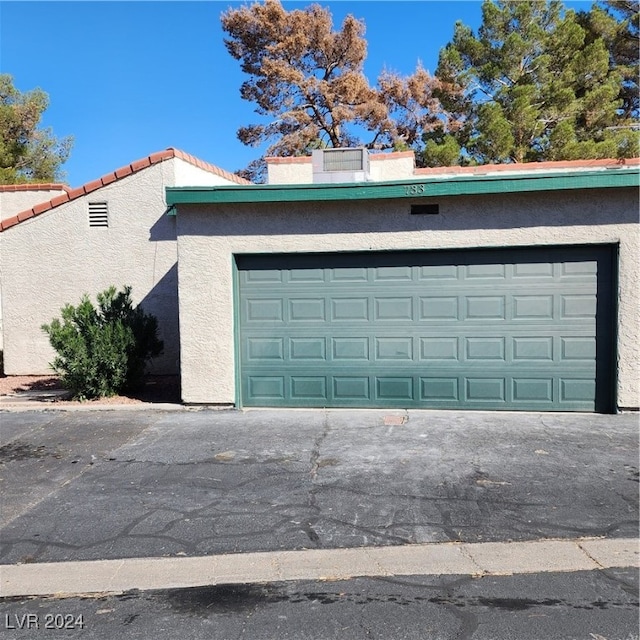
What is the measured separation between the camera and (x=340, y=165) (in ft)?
38.2

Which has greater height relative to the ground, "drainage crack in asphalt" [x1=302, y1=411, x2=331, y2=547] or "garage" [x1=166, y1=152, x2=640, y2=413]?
"garage" [x1=166, y1=152, x2=640, y2=413]

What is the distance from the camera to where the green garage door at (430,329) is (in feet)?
27.3

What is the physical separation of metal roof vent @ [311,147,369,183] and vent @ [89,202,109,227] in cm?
430

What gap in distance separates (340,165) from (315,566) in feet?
29.1

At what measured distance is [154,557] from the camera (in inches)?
168

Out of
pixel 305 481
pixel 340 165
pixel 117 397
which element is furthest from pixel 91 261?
pixel 305 481

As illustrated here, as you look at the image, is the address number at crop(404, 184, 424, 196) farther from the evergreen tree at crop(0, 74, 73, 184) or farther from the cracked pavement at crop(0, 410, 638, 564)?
the evergreen tree at crop(0, 74, 73, 184)

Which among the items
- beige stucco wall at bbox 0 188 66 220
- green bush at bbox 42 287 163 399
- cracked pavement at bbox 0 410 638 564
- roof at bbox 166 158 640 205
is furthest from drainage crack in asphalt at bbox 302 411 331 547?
beige stucco wall at bbox 0 188 66 220

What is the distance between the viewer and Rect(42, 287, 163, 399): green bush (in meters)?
9.35

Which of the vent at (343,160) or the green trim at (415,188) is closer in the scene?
the green trim at (415,188)

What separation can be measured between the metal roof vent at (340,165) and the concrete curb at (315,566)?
27.4 feet
